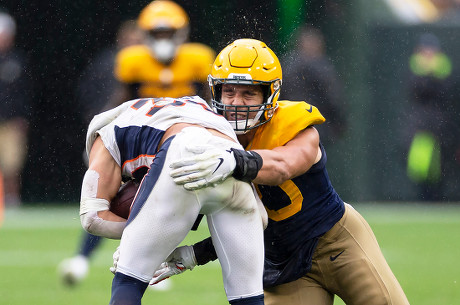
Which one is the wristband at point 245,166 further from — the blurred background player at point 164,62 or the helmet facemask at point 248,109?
the blurred background player at point 164,62

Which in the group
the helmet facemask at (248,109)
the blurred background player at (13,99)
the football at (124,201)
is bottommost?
the blurred background player at (13,99)

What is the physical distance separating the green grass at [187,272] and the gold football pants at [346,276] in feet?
5.15

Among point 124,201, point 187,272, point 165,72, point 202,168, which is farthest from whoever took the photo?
point 165,72

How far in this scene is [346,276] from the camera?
3457 mm

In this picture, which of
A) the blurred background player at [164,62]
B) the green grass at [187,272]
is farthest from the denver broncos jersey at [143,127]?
the blurred background player at [164,62]

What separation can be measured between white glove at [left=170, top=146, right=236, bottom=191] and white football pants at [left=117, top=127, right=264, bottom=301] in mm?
43

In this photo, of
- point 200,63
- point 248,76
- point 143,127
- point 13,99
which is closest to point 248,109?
point 248,76

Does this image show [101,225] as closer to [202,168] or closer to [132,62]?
[202,168]

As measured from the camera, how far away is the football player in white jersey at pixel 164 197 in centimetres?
286

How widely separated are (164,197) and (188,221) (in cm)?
12

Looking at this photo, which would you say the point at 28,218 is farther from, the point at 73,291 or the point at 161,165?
the point at 161,165

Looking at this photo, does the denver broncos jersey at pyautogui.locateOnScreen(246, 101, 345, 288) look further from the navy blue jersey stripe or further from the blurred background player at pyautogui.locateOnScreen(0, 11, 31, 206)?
the blurred background player at pyautogui.locateOnScreen(0, 11, 31, 206)

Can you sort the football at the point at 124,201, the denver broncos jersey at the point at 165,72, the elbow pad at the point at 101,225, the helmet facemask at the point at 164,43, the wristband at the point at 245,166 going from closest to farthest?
the wristband at the point at 245,166 < the elbow pad at the point at 101,225 < the football at the point at 124,201 < the denver broncos jersey at the point at 165,72 < the helmet facemask at the point at 164,43

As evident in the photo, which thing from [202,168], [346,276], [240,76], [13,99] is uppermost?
[240,76]
